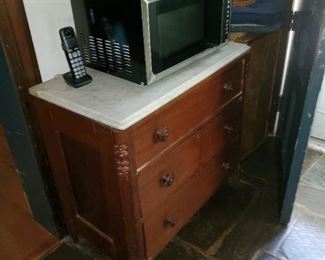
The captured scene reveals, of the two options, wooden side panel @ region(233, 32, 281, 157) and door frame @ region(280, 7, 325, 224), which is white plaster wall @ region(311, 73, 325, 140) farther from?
door frame @ region(280, 7, 325, 224)

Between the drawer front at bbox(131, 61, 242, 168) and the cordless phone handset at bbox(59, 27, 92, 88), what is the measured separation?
0.94 ft


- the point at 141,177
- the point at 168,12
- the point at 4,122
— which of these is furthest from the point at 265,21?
the point at 4,122

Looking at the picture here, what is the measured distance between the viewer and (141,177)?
115cm

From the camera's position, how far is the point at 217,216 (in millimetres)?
1699

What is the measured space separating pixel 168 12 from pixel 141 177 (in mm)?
535

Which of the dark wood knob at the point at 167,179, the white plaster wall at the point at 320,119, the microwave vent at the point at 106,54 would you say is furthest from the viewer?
the white plaster wall at the point at 320,119

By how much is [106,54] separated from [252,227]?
3.42 ft

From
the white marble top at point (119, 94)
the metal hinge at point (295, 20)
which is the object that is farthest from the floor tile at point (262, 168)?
the white marble top at point (119, 94)

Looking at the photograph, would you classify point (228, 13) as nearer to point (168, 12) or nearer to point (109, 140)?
point (168, 12)

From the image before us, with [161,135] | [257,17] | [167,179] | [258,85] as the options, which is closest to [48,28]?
[161,135]

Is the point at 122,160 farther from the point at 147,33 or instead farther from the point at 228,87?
the point at 228,87

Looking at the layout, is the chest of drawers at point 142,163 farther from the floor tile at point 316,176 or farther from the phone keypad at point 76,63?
the floor tile at point 316,176

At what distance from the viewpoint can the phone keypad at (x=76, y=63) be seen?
1.15 m

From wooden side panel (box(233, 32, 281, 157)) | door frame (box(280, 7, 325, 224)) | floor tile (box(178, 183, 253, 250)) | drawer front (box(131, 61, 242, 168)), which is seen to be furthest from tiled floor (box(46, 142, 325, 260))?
drawer front (box(131, 61, 242, 168))
